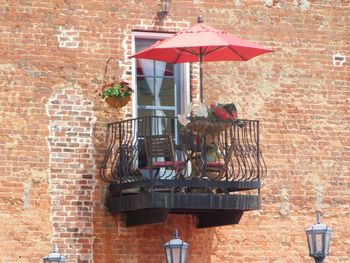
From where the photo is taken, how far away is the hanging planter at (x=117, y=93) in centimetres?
2178

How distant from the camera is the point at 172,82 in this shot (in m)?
22.8

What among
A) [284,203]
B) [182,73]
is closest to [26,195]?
[182,73]

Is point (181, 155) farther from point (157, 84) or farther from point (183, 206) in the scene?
point (157, 84)

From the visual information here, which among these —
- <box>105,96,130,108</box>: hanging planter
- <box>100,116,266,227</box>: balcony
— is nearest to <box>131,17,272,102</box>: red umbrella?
<box>105,96,130,108</box>: hanging planter

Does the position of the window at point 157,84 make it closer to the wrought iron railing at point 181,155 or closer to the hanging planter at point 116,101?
the wrought iron railing at point 181,155

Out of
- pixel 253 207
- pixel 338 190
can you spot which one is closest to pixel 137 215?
pixel 253 207

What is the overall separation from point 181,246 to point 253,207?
263 centimetres

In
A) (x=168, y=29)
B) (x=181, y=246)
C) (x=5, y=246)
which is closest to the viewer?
(x=181, y=246)

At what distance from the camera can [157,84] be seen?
22.7m

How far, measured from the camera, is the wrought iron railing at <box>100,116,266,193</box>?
21.3 m

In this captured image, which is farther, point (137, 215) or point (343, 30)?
point (343, 30)

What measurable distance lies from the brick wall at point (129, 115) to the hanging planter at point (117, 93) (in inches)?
13.6

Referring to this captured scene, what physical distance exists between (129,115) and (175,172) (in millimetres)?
1473

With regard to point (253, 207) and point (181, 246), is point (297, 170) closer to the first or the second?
point (253, 207)
